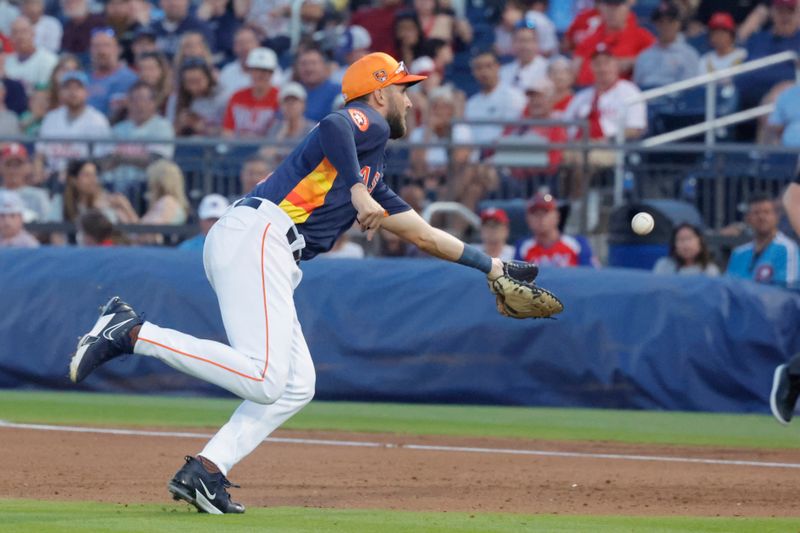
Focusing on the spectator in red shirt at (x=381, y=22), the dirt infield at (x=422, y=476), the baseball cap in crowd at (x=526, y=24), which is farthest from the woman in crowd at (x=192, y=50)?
the dirt infield at (x=422, y=476)

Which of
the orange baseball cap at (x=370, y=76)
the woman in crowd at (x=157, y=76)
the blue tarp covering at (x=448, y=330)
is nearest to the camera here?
the orange baseball cap at (x=370, y=76)

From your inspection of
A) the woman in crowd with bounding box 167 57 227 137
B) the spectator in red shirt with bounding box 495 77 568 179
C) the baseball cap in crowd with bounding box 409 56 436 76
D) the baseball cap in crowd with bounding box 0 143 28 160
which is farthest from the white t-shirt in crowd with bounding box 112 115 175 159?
the spectator in red shirt with bounding box 495 77 568 179

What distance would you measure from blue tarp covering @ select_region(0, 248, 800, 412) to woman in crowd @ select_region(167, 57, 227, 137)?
407 cm

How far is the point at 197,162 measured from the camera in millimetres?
14750

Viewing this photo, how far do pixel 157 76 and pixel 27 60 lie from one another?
8.46 ft

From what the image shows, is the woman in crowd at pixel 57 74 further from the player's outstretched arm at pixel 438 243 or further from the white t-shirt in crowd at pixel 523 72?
the player's outstretched arm at pixel 438 243

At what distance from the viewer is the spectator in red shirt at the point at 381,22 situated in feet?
57.3

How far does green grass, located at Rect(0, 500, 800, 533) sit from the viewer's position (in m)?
5.93

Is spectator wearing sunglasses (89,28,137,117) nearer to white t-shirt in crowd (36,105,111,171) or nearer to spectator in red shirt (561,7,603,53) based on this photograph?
white t-shirt in crowd (36,105,111,171)

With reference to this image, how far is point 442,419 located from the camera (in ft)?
37.0

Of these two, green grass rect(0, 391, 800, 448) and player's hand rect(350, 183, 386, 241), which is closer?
player's hand rect(350, 183, 386, 241)

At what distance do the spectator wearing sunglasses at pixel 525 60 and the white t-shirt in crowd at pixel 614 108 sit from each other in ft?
3.26

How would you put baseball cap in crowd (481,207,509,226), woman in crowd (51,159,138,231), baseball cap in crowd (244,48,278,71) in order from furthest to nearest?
baseball cap in crowd (244,48,278,71), woman in crowd (51,159,138,231), baseball cap in crowd (481,207,509,226)

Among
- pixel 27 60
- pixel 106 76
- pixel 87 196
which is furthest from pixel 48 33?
pixel 87 196
